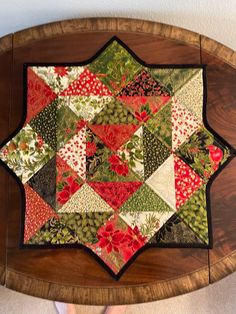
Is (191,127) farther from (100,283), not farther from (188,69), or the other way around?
(100,283)

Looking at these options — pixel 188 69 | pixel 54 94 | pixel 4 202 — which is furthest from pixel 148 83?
pixel 4 202

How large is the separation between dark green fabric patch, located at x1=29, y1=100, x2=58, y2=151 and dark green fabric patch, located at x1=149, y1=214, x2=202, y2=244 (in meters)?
0.32

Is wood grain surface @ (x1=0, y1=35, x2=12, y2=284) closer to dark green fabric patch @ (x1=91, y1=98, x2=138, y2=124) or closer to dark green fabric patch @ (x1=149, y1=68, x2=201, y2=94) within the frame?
dark green fabric patch @ (x1=91, y1=98, x2=138, y2=124)

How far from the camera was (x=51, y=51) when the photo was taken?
0.81 metres

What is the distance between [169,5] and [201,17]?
0.11 m

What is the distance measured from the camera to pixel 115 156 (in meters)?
0.78

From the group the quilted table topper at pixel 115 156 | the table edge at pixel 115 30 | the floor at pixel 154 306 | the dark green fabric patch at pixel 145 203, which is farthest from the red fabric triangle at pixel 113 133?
the floor at pixel 154 306

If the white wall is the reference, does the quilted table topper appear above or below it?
below

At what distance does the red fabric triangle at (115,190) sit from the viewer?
0.76 meters

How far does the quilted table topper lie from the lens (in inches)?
29.4

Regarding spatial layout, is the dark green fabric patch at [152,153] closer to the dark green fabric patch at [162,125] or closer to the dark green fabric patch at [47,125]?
the dark green fabric patch at [162,125]

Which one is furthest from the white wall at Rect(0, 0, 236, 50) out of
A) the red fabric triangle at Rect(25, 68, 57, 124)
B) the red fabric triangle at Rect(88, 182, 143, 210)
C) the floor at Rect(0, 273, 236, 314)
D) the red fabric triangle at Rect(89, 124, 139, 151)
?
the floor at Rect(0, 273, 236, 314)

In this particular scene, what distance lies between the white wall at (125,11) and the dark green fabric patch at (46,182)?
422 millimetres

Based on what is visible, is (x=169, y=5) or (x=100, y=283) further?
(x=169, y=5)
